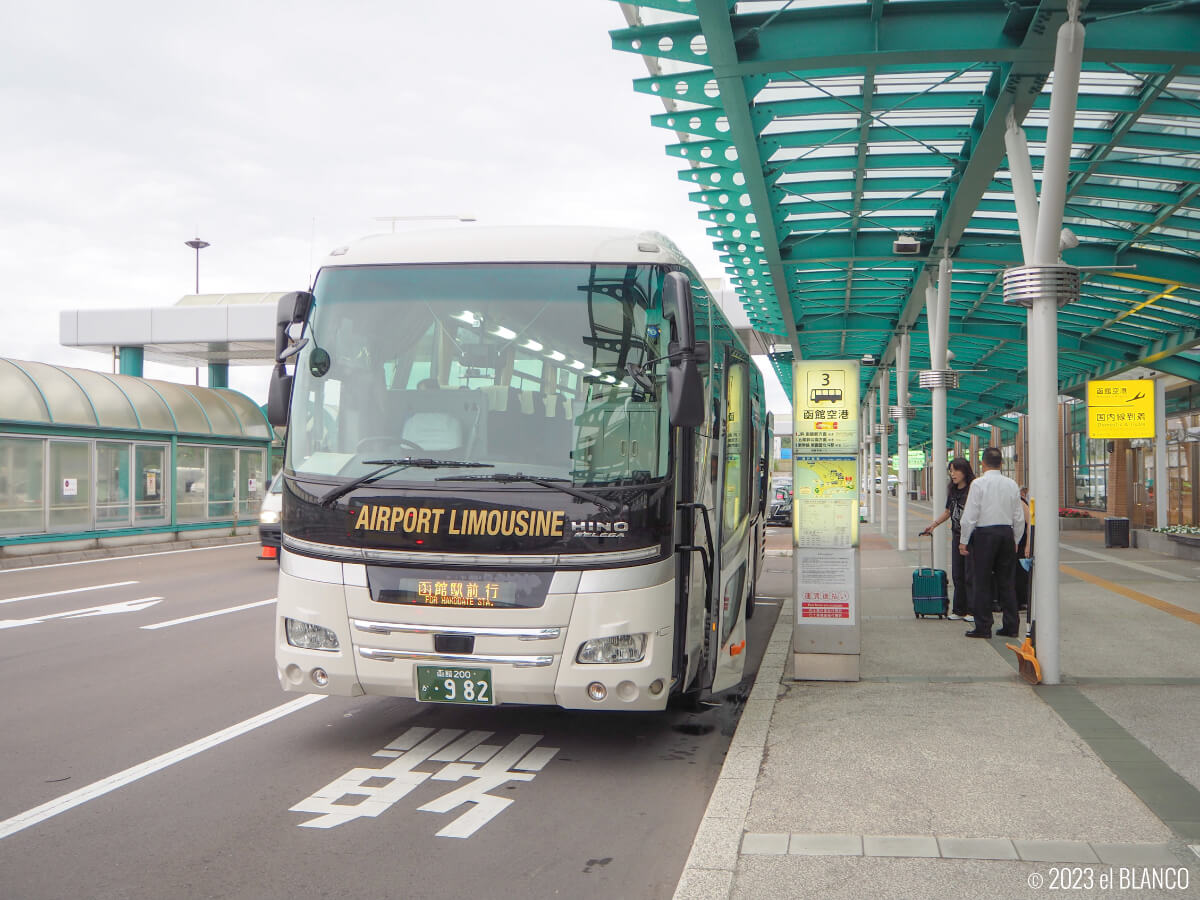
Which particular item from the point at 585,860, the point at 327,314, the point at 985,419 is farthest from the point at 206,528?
the point at 985,419

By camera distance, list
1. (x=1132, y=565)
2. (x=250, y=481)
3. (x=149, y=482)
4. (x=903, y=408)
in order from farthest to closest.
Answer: (x=250, y=481) → (x=149, y=482) → (x=903, y=408) → (x=1132, y=565)

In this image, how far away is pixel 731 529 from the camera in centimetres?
827

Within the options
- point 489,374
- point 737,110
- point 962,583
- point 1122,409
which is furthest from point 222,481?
point 489,374

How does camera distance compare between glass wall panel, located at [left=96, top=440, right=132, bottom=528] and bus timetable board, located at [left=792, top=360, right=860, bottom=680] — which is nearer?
bus timetable board, located at [left=792, top=360, right=860, bottom=680]

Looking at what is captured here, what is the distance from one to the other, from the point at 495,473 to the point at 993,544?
6143mm

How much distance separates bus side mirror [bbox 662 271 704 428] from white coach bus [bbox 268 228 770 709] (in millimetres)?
11

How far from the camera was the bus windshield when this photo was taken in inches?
231

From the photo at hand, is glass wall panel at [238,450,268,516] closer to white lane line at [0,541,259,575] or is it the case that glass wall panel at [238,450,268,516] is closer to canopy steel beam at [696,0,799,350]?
white lane line at [0,541,259,575]

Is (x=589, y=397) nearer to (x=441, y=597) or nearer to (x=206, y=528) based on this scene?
(x=441, y=597)

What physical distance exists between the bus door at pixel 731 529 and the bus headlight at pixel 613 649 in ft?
3.93

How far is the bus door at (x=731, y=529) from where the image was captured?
23.6ft

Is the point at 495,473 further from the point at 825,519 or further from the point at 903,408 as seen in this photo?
the point at 903,408

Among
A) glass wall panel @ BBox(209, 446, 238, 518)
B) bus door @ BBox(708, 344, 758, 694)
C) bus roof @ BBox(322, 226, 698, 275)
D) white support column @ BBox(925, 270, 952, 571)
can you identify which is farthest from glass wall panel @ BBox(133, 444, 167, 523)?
bus roof @ BBox(322, 226, 698, 275)

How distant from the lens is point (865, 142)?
11875 millimetres
